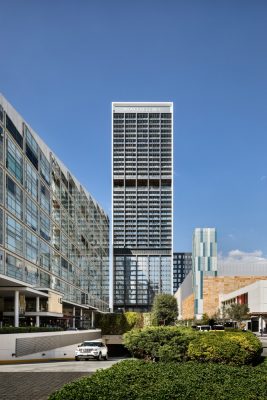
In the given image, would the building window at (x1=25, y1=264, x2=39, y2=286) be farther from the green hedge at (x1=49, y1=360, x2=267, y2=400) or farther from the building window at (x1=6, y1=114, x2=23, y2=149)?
the green hedge at (x1=49, y1=360, x2=267, y2=400)

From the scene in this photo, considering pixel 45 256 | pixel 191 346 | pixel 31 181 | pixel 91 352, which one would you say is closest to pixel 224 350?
pixel 191 346

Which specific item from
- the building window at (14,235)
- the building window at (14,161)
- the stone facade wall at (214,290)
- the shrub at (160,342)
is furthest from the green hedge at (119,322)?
the shrub at (160,342)

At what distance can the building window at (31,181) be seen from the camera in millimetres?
70000

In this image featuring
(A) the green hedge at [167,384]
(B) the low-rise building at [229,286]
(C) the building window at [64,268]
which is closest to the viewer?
(A) the green hedge at [167,384]

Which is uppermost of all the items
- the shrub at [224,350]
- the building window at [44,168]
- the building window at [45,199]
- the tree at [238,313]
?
the building window at [44,168]

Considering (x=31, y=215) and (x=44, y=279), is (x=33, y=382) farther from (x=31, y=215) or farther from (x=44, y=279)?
(x=44, y=279)

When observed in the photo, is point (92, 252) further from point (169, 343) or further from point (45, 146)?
point (169, 343)

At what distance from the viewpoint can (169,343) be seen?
71.8 ft

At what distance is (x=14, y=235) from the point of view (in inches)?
2517

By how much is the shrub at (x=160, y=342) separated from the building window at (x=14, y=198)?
40482 millimetres

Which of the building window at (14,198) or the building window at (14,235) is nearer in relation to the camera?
the building window at (14,198)

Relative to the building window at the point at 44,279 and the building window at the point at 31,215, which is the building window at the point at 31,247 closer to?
the building window at the point at 31,215

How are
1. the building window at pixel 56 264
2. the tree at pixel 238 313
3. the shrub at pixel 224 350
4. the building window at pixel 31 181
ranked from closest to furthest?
the shrub at pixel 224 350 < the building window at pixel 31 181 < the building window at pixel 56 264 < the tree at pixel 238 313

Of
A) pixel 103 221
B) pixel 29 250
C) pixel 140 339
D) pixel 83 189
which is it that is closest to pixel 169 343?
pixel 140 339
